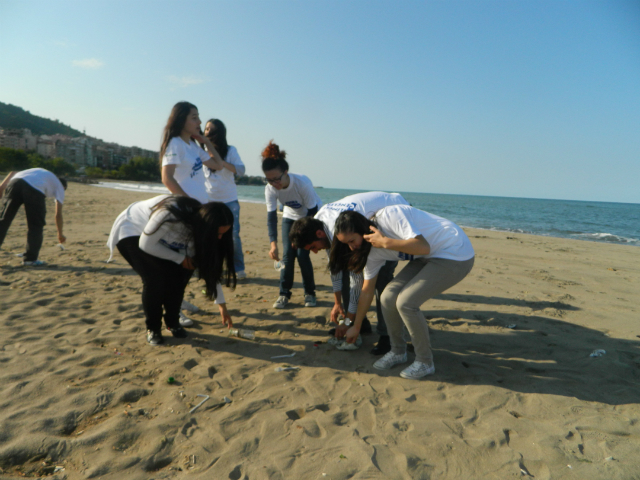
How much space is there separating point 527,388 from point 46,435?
10.3 feet

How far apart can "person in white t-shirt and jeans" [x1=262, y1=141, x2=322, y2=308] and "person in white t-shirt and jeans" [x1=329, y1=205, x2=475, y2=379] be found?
4.24 ft

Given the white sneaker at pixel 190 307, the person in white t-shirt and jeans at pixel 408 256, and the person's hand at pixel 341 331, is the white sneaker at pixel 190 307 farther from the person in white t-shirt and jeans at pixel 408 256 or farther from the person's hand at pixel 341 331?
the person in white t-shirt and jeans at pixel 408 256

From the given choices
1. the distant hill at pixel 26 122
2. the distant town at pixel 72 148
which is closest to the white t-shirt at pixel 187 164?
the distant town at pixel 72 148

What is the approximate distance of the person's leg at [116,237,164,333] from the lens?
9.67ft

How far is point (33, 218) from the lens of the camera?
5.38 metres

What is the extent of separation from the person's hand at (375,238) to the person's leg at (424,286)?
42 cm

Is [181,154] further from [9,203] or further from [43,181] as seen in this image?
[9,203]

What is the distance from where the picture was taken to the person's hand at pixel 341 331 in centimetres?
316

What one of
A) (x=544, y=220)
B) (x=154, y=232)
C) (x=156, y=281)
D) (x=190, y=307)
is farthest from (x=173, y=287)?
(x=544, y=220)

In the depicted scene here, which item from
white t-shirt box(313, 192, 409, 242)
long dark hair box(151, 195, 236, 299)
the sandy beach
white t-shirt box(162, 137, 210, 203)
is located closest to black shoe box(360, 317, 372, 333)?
the sandy beach

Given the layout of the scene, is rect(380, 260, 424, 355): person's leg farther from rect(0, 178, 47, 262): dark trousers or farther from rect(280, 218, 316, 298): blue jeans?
rect(0, 178, 47, 262): dark trousers

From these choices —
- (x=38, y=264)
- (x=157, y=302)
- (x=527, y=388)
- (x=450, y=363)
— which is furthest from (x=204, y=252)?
(x=38, y=264)

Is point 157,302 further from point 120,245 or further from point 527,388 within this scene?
point 527,388

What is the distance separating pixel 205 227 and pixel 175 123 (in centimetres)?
133
